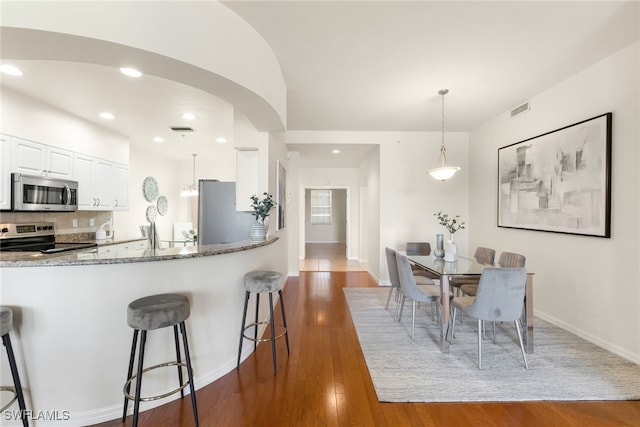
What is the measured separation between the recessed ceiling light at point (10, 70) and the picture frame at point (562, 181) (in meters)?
5.40

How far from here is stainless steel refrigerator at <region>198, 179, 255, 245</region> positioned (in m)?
3.79

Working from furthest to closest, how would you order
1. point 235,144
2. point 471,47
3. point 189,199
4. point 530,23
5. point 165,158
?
point 189,199
point 165,158
point 235,144
point 471,47
point 530,23

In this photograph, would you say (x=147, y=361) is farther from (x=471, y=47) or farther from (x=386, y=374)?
(x=471, y=47)

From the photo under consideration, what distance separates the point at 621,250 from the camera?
2502 millimetres

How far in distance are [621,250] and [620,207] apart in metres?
0.39

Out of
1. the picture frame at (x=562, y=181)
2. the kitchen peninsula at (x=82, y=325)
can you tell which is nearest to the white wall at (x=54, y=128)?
the kitchen peninsula at (x=82, y=325)

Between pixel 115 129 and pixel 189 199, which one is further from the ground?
pixel 115 129

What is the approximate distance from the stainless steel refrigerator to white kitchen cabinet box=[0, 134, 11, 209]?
5.98 ft

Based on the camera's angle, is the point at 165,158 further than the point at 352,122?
Yes

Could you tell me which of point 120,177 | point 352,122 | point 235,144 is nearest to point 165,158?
point 120,177

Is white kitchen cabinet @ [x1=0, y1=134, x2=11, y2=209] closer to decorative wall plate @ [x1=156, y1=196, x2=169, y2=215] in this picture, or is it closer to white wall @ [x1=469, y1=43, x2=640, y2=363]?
decorative wall plate @ [x1=156, y1=196, x2=169, y2=215]

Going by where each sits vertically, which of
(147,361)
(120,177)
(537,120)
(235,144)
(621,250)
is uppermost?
(537,120)

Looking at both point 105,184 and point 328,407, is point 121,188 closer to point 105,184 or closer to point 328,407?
point 105,184

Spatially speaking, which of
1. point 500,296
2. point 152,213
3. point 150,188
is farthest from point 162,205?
point 500,296
